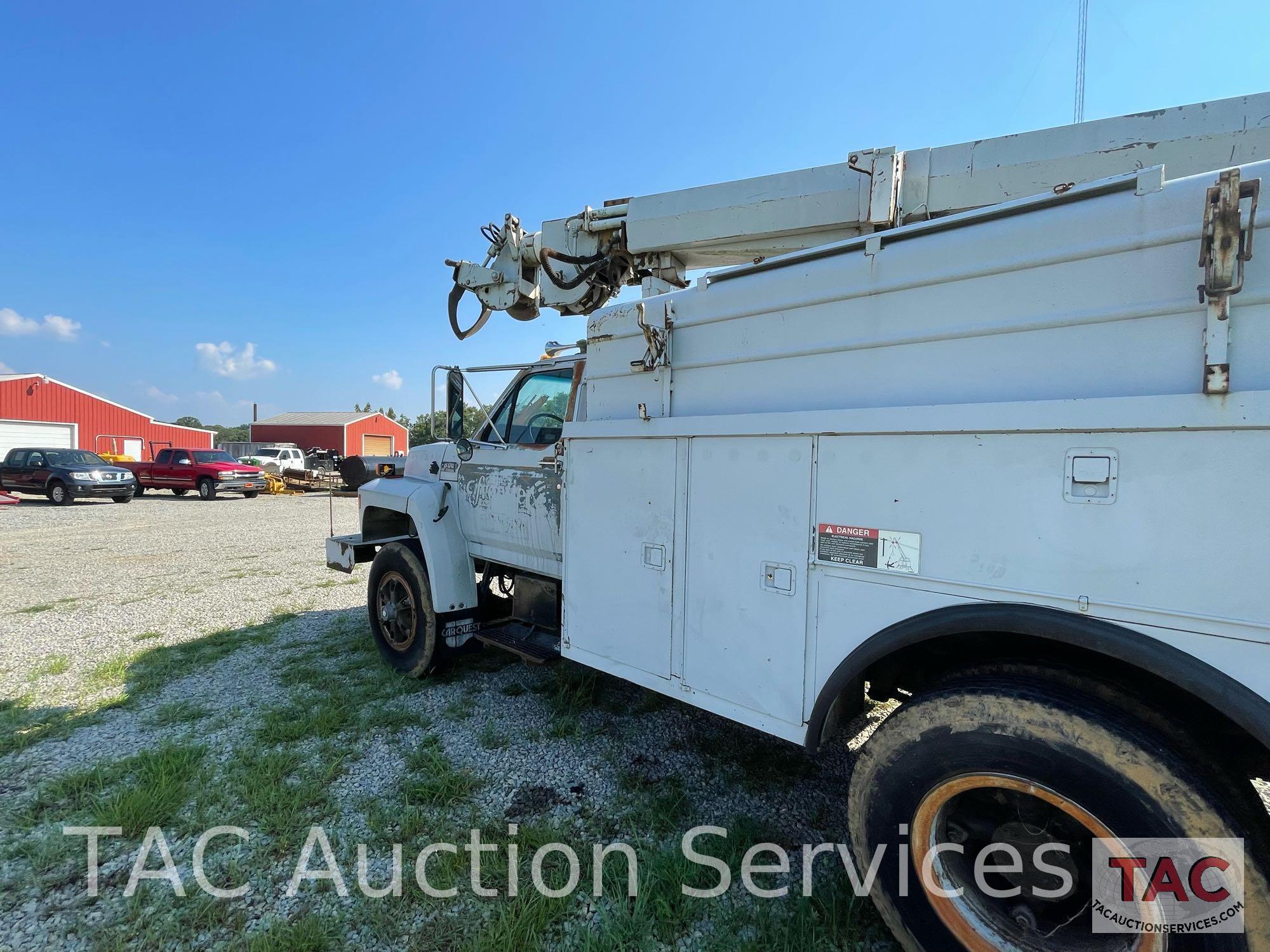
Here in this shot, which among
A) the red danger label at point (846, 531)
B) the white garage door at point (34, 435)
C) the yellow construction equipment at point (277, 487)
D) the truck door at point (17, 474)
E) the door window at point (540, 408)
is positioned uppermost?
the white garage door at point (34, 435)

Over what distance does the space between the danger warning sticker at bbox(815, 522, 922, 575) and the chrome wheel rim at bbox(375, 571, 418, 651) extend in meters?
3.58

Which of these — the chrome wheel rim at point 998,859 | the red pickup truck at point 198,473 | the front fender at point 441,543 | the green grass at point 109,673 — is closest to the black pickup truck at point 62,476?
the red pickup truck at point 198,473

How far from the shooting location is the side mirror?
399 centimetres

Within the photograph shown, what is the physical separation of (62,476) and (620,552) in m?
23.3

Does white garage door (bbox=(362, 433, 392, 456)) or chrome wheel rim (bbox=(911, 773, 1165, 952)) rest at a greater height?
white garage door (bbox=(362, 433, 392, 456))

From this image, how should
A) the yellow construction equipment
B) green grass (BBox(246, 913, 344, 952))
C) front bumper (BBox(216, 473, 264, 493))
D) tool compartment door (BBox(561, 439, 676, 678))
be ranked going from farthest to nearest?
the yellow construction equipment
front bumper (BBox(216, 473, 264, 493))
tool compartment door (BBox(561, 439, 676, 678))
green grass (BBox(246, 913, 344, 952))

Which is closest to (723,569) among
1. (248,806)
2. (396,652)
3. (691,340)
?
(691,340)

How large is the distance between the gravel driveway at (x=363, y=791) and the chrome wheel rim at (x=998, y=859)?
538 millimetres

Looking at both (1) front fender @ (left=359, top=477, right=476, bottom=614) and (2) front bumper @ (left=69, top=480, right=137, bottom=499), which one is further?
(2) front bumper @ (left=69, top=480, right=137, bottom=499)

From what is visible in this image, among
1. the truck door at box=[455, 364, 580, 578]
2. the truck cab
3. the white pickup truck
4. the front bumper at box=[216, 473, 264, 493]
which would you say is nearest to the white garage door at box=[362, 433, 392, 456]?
the white pickup truck

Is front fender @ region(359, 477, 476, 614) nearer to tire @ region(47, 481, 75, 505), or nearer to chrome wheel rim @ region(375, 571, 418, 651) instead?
chrome wheel rim @ region(375, 571, 418, 651)

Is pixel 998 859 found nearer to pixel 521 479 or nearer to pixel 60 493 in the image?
pixel 521 479

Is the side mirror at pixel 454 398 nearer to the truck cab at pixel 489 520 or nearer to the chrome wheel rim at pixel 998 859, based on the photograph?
the truck cab at pixel 489 520

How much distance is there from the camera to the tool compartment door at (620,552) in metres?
2.67
